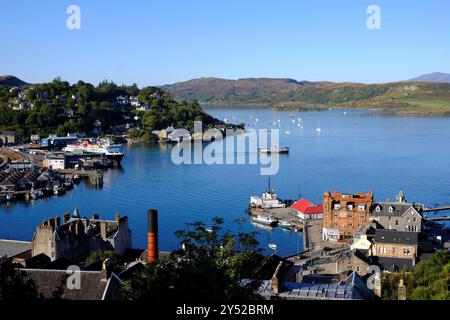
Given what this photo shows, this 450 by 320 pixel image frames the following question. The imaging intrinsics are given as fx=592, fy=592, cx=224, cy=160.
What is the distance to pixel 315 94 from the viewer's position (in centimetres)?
11900

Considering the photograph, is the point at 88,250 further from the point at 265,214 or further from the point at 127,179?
the point at 127,179

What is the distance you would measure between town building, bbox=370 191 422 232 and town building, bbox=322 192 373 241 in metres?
0.41

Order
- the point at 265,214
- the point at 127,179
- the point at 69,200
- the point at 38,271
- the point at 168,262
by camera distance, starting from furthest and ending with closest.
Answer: the point at 127,179
the point at 69,200
the point at 265,214
the point at 38,271
the point at 168,262

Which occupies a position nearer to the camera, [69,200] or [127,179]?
[69,200]

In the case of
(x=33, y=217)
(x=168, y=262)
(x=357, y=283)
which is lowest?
(x=33, y=217)

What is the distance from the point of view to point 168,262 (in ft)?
13.3

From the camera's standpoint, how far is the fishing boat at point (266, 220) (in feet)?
50.8

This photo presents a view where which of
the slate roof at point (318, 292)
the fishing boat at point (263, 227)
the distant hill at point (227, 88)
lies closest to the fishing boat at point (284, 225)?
the fishing boat at point (263, 227)

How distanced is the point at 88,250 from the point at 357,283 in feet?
19.1

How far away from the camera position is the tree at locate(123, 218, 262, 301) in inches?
137

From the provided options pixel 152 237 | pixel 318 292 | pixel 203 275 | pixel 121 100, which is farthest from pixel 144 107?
pixel 203 275
